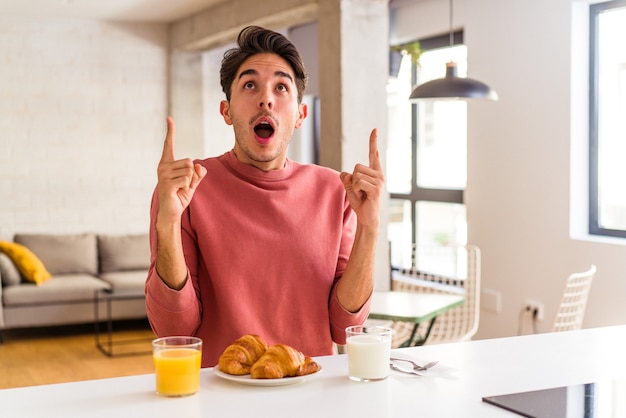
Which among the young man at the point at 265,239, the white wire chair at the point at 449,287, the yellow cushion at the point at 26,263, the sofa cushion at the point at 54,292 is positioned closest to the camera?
the young man at the point at 265,239

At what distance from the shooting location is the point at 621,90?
4.82 m

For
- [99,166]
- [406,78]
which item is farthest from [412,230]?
[99,166]

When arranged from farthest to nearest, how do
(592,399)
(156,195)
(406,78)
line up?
(406,78) → (156,195) → (592,399)

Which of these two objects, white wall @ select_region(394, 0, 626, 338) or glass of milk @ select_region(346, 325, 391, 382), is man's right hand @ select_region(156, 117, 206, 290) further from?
white wall @ select_region(394, 0, 626, 338)

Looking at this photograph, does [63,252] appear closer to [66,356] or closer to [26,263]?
[26,263]

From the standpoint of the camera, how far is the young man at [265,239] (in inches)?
70.1

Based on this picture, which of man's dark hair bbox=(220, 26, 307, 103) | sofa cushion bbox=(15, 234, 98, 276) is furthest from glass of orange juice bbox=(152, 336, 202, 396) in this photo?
sofa cushion bbox=(15, 234, 98, 276)

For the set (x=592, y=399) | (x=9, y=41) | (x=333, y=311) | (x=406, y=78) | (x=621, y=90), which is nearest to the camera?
(x=592, y=399)

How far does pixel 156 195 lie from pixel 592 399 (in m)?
0.92

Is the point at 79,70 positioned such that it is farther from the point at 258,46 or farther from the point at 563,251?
the point at 258,46

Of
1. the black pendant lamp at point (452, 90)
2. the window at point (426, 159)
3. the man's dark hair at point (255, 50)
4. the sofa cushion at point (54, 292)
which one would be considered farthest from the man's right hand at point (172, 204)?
the sofa cushion at point (54, 292)

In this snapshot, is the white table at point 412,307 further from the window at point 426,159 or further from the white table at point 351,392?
the white table at point 351,392

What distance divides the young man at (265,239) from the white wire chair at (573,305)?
227 centimetres

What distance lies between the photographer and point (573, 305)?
156 inches
